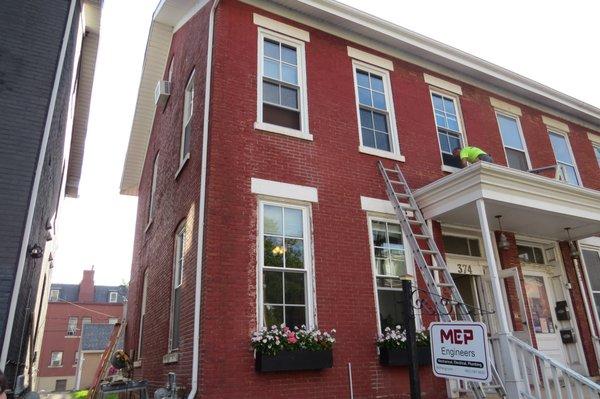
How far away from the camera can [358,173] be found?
8.38 meters

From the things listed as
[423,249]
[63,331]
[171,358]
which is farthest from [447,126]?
[63,331]

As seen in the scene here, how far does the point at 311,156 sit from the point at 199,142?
195 cm

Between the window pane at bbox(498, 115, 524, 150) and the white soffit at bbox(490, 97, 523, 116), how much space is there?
18 cm

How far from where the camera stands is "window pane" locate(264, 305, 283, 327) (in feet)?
22.0

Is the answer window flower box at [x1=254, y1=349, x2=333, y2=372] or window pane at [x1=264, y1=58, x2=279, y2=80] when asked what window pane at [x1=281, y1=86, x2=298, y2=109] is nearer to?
window pane at [x1=264, y1=58, x2=279, y2=80]

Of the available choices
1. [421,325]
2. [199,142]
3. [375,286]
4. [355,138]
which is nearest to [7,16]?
[199,142]

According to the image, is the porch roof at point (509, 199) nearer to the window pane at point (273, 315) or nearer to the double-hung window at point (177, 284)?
the window pane at point (273, 315)

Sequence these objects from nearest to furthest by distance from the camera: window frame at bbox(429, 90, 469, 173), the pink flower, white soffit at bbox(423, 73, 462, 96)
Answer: the pink flower, window frame at bbox(429, 90, 469, 173), white soffit at bbox(423, 73, 462, 96)

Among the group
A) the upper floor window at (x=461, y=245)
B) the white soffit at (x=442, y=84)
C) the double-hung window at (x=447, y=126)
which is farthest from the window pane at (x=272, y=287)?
the white soffit at (x=442, y=84)

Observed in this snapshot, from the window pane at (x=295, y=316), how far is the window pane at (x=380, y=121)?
4159 mm

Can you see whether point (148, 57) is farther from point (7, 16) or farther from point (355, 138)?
point (355, 138)

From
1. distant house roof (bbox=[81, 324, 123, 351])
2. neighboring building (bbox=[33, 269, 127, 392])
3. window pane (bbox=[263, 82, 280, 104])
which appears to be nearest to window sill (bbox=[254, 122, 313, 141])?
window pane (bbox=[263, 82, 280, 104])

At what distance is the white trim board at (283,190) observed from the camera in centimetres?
733

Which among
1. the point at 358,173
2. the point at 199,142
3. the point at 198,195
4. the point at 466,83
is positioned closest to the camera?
the point at 198,195
